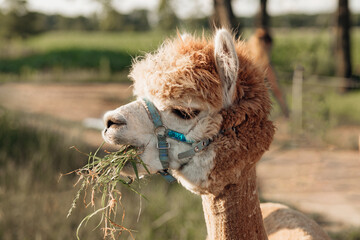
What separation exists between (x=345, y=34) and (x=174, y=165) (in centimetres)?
1752

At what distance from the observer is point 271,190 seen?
7145 millimetres

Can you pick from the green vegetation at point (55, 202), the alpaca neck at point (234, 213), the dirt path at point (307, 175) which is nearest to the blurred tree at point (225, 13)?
the dirt path at point (307, 175)

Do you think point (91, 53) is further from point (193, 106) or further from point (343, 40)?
point (193, 106)

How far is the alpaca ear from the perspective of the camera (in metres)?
1.96

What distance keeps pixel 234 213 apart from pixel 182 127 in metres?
0.53

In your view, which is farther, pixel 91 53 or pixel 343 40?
pixel 91 53

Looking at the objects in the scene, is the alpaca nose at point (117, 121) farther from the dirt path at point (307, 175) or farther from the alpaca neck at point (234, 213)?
the dirt path at point (307, 175)

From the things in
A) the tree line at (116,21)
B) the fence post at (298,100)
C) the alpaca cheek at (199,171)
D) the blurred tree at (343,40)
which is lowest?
the alpaca cheek at (199,171)

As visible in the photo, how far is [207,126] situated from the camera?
6.68ft

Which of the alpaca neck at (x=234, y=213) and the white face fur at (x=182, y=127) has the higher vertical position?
the white face fur at (x=182, y=127)

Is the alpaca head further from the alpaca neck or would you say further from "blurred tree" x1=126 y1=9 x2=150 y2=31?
"blurred tree" x1=126 y1=9 x2=150 y2=31

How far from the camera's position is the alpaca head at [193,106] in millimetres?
1986

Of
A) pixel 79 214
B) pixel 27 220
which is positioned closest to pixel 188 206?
pixel 79 214

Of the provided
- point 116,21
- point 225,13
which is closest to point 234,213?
point 225,13
